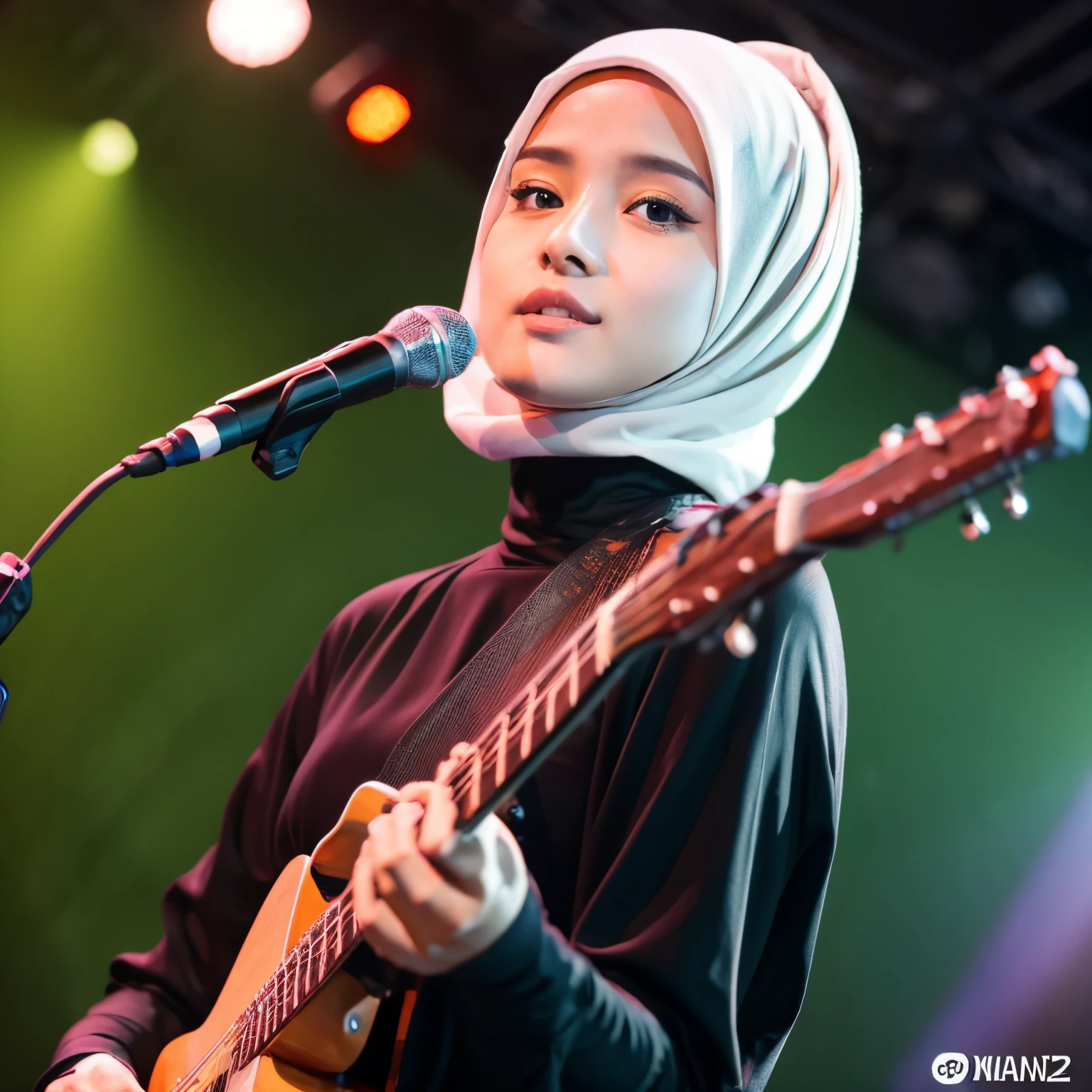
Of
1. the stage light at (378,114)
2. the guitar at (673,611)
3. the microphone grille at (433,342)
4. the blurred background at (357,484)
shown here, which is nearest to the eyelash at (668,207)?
the microphone grille at (433,342)

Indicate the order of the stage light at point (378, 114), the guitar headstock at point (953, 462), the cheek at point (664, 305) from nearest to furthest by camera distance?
the guitar headstock at point (953, 462) < the cheek at point (664, 305) < the stage light at point (378, 114)

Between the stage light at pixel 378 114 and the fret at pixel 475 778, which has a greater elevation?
the stage light at pixel 378 114

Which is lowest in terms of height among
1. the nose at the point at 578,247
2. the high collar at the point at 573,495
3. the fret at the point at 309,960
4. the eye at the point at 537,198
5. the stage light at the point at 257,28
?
the fret at the point at 309,960

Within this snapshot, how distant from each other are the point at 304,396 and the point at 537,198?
0.46 m

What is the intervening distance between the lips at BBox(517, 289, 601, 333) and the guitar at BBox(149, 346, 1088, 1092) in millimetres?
522

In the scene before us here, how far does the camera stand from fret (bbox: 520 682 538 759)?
88cm

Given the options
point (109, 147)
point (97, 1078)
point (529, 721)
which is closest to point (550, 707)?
point (529, 721)

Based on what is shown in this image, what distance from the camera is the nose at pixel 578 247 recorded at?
1.34 meters

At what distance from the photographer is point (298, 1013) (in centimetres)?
114

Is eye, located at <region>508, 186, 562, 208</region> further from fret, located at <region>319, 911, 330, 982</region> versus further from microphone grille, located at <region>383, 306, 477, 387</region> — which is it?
fret, located at <region>319, 911, 330, 982</region>

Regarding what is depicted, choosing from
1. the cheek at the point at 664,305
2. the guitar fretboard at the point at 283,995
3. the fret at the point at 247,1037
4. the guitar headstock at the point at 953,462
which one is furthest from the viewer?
the cheek at the point at 664,305

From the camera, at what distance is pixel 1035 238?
10.6ft

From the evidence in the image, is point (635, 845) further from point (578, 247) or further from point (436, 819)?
point (578, 247)

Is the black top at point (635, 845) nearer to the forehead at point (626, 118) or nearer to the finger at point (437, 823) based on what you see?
the finger at point (437, 823)
